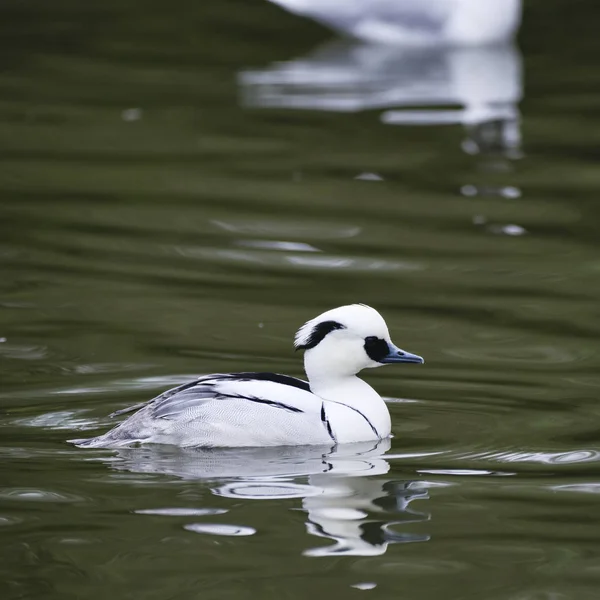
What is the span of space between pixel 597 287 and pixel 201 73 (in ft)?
22.0

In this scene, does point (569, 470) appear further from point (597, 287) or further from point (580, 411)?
point (597, 287)

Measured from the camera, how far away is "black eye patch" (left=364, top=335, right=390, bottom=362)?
641cm

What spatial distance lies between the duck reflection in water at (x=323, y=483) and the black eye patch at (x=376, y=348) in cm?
36

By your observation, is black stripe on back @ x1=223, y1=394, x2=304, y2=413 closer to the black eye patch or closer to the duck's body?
the duck's body

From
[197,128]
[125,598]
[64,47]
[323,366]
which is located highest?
[64,47]

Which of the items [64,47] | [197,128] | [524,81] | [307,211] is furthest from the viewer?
[64,47]

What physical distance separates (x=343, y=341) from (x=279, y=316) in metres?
1.83

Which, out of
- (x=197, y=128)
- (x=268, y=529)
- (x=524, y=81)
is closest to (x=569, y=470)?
(x=268, y=529)

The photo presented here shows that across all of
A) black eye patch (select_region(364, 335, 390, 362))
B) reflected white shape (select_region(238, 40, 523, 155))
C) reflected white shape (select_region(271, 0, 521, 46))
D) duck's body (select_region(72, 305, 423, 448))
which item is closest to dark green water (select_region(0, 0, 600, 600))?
duck's body (select_region(72, 305, 423, 448))

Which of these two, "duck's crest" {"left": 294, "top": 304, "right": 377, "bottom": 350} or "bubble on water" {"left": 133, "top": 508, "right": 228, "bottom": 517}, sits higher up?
"duck's crest" {"left": 294, "top": 304, "right": 377, "bottom": 350}

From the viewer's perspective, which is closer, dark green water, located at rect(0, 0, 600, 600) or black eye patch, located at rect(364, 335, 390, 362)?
dark green water, located at rect(0, 0, 600, 600)

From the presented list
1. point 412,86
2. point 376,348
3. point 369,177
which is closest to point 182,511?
point 376,348

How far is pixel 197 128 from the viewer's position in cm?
1253

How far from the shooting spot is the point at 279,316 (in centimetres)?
821
